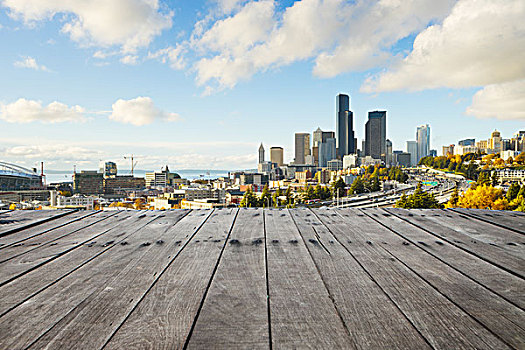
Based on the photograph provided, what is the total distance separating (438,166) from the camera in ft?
355

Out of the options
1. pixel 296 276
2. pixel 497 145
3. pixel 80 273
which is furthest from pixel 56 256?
pixel 497 145

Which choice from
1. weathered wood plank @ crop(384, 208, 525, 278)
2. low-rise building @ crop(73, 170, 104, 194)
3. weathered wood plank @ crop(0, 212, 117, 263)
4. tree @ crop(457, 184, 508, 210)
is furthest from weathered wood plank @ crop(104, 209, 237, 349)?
low-rise building @ crop(73, 170, 104, 194)

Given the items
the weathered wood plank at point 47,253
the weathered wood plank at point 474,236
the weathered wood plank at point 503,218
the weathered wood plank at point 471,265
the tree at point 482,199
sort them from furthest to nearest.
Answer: the tree at point 482,199 < the weathered wood plank at point 503,218 < the weathered wood plank at point 474,236 < the weathered wood plank at point 47,253 < the weathered wood plank at point 471,265

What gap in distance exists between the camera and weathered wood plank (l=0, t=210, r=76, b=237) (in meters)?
2.36

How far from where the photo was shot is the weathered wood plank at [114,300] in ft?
3.19

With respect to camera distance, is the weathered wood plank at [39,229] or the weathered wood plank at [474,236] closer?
the weathered wood plank at [474,236]

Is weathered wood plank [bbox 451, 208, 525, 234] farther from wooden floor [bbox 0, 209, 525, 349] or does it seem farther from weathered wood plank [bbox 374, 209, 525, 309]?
weathered wood plank [bbox 374, 209, 525, 309]

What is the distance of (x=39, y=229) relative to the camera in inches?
93.0

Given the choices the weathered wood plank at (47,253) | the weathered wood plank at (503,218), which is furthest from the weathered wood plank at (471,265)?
the weathered wood plank at (47,253)

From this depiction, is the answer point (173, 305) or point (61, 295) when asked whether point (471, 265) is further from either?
point (61, 295)

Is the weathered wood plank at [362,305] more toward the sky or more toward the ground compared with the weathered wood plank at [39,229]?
more toward the ground

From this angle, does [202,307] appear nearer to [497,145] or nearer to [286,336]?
[286,336]

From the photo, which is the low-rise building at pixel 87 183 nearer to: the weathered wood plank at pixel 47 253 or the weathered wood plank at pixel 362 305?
the weathered wood plank at pixel 47 253

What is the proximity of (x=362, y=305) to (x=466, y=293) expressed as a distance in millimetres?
431
